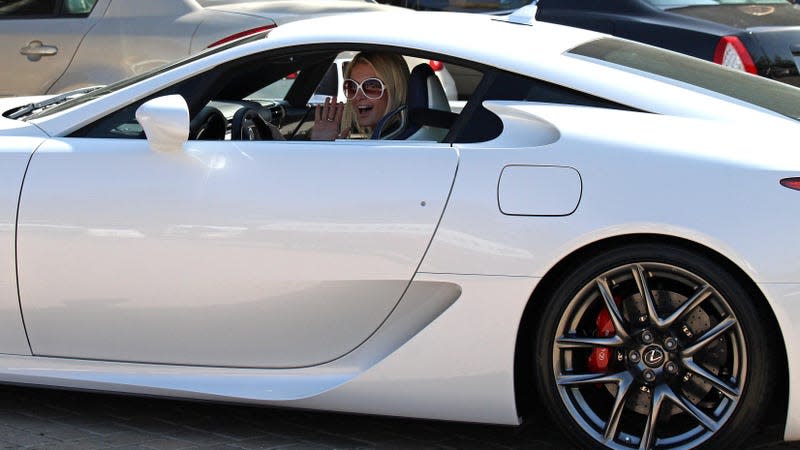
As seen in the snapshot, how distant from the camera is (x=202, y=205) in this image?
3.88 m

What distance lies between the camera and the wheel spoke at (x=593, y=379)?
3719mm

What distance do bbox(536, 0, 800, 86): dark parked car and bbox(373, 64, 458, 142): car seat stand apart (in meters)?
3.41

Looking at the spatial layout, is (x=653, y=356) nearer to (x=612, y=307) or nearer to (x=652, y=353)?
(x=652, y=353)

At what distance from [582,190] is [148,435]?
1.70 m

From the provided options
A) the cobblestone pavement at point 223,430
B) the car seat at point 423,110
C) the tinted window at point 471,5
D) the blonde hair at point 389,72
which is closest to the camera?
the cobblestone pavement at point 223,430

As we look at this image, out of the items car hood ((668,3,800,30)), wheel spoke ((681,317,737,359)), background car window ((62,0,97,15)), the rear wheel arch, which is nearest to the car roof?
the rear wheel arch

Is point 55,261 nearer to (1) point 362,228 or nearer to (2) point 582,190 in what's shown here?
(1) point 362,228

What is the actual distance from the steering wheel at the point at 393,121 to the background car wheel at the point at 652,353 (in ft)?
3.53

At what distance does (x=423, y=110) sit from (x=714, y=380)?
1.45 metres

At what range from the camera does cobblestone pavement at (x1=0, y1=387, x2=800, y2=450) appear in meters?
4.07

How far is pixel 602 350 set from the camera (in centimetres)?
380

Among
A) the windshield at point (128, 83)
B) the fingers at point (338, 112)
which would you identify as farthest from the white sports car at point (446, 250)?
the fingers at point (338, 112)

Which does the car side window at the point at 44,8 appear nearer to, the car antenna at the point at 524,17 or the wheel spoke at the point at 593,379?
the car antenna at the point at 524,17

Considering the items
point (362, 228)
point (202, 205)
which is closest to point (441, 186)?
point (362, 228)
